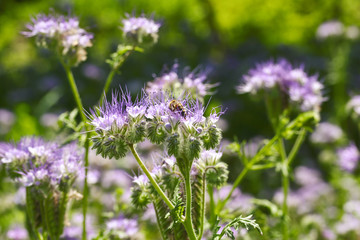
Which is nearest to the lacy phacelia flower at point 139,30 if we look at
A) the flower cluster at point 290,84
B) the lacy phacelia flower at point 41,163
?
the lacy phacelia flower at point 41,163

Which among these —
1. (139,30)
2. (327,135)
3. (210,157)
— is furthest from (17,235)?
(327,135)

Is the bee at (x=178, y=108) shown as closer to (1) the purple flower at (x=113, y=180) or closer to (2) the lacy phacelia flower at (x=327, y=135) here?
(1) the purple flower at (x=113, y=180)

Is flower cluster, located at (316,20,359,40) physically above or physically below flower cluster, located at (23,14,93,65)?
above

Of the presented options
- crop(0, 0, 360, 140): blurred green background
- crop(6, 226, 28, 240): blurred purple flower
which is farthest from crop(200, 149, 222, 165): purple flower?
crop(0, 0, 360, 140): blurred green background

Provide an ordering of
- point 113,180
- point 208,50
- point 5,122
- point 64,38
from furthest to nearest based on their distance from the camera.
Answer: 1. point 208,50
2. point 5,122
3. point 113,180
4. point 64,38

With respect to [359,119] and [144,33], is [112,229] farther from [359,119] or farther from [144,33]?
[359,119]

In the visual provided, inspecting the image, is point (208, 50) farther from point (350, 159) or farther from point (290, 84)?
point (290, 84)

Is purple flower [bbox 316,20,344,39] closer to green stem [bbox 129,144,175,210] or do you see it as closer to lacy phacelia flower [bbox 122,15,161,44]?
lacy phacelia flower [bbox 122,15,161,44]
